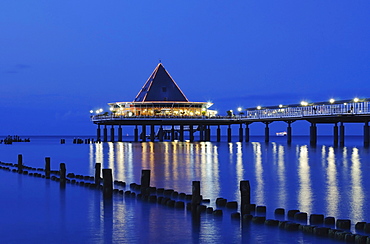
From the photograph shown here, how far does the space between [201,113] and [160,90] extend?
11.9 m

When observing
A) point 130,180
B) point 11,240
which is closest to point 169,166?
point 130,180

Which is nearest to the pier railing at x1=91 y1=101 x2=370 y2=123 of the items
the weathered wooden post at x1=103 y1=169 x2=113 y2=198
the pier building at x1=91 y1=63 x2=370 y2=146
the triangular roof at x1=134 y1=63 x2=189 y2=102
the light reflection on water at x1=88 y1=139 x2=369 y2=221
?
the pier building at x1=91 y1=63 x2=370 y2=146

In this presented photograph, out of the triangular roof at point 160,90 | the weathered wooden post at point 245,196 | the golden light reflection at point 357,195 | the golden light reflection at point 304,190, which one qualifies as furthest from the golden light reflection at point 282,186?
the triangular roof at point 160,90

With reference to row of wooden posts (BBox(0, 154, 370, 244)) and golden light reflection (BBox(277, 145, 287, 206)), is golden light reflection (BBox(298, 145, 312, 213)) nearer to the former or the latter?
golden light reflection (BBox(277, 145, 287, 206))

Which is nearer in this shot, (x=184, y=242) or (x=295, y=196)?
(x=184, y=242)

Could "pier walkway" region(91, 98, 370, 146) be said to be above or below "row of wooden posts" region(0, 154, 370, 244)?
above

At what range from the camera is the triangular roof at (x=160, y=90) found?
13488 cm

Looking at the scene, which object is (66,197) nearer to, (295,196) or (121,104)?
(295,196)

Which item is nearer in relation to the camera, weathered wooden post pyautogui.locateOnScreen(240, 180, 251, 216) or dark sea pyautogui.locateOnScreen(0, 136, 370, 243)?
dark sea pyautogui.locateOnScreen(0, 136, 370, 243)

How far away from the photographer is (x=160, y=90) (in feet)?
449

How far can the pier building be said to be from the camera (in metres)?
84.1

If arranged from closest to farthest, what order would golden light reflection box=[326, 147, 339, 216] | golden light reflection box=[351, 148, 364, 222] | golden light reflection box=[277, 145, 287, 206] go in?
golden light reflection box=[351, 148, 364, 222] → golden light reflection box=[326, 147, 339, 216] → golden light reflection box=[277, 145, 287, 206]

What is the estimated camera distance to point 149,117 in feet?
375

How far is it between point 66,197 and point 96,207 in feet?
13.1
